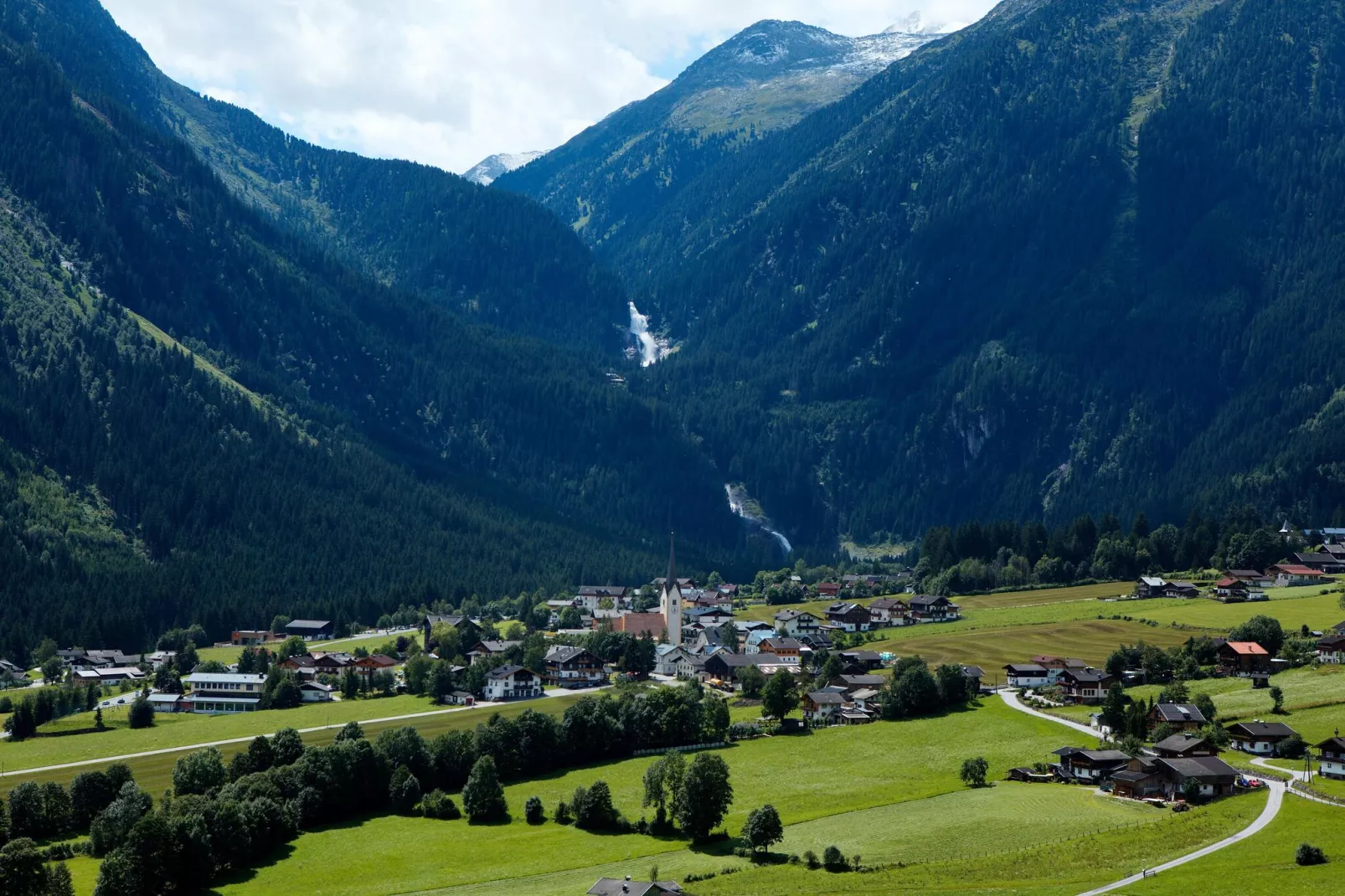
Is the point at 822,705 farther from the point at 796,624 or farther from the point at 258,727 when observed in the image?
the point at 796,624

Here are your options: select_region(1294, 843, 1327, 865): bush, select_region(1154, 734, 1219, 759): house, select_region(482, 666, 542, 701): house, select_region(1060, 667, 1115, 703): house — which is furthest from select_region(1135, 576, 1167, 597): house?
select_region(1294, 843, 1327, 865): bush

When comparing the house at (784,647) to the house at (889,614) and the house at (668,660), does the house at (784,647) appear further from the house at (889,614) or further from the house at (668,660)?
the house at (889,614)

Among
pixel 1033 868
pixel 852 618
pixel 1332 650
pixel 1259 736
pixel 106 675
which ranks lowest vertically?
pixel 1033 868

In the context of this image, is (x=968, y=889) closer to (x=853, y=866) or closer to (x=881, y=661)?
(x=853, y=866)

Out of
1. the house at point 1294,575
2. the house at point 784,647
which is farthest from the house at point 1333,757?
the house at point 1294,575

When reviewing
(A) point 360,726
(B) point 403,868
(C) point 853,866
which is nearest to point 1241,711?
(C) point 853,866

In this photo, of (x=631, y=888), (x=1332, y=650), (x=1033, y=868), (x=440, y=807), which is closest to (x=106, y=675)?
(x=440, y=807)
